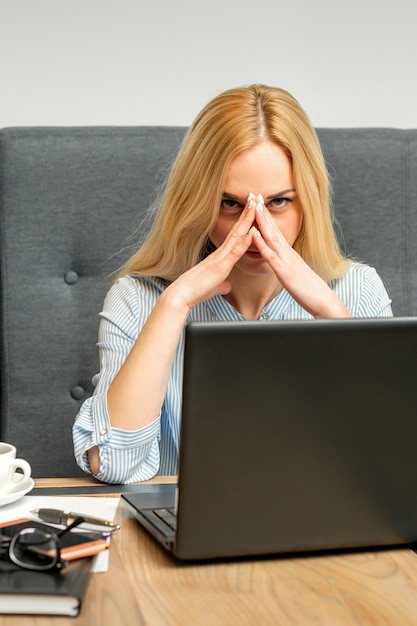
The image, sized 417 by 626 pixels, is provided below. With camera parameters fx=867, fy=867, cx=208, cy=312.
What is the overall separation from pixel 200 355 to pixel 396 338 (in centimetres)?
19

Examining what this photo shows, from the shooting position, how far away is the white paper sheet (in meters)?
1.00

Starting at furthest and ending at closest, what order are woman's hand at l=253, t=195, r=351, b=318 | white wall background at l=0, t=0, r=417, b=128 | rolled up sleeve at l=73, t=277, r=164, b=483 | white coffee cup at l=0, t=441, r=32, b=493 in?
white wall background at l=0, t=0, r=417, b=128
woman's hand at l=253, t=195, r=351, b=318
rolled up sleeve at l=73, t=277, r=164, b=483
white coffee cup at l=0, t=441, r=32, b=493

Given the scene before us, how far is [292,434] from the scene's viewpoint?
2.73ft

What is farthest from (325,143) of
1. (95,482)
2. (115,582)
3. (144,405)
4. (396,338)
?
(115,582)

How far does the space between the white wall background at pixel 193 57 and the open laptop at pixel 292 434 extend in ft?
4.58

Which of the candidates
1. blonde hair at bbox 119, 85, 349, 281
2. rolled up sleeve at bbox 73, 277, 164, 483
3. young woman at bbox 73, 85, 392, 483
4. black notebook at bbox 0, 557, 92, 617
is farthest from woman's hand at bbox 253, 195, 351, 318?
black notebook at bbox 0, 557, 92, 617

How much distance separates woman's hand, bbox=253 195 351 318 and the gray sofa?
535 millimetres

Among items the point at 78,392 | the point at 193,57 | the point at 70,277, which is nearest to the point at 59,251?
the point at 70,277

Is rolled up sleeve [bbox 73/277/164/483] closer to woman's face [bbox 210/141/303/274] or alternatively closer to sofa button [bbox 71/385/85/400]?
woman's face [bbox 210/141/303/274]

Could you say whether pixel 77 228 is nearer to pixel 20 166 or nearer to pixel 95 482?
pixel 20 166

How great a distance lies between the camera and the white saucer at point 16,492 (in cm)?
101

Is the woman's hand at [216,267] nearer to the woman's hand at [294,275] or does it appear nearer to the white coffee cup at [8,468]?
the woman's hand at [294,275]

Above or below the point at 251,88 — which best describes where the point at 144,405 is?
below

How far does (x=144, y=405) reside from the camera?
1.28 metres
